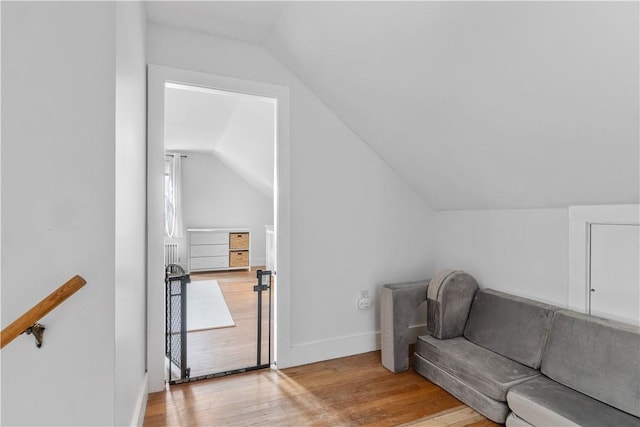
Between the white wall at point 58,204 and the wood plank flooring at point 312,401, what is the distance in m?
0.92

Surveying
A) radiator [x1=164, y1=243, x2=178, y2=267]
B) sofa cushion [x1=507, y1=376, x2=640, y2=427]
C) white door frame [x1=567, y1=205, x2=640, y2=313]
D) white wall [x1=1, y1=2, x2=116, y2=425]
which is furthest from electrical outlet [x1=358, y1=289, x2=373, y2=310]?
radiator [x1=164, y1=243, x2=178, y2=267]

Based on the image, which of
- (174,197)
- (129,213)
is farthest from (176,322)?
(174,197)

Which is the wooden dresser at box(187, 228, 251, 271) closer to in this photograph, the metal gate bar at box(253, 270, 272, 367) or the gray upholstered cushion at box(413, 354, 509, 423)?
the metal gate bar at box(253, 270, 272, 367)

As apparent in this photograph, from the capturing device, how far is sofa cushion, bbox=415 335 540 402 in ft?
6.32

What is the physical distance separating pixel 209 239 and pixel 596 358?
19.7 ft

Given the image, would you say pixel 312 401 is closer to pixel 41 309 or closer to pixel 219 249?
pixel 41 309

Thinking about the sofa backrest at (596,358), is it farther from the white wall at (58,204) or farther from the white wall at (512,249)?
the white wall at (58,204)

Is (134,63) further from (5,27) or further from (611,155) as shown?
(611,155)

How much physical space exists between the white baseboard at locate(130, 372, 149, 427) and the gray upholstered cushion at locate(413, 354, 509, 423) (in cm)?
181

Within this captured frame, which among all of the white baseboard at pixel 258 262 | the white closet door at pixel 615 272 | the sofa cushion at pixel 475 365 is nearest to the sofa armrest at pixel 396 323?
the sofa cushion at pixel 475 365

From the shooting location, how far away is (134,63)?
1712 millimetres

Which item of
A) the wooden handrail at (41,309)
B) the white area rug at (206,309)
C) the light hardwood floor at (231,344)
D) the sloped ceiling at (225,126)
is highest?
the sloped ceiling at (225,126)

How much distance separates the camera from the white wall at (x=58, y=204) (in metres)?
1.13

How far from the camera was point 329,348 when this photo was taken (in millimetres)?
2738
